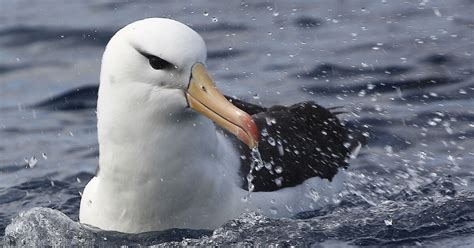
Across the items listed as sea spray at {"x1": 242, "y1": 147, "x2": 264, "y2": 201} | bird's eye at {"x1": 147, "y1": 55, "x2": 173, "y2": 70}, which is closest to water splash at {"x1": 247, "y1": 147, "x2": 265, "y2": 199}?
sea spray at {"x1": 242, "y1": 147, "x2": 264, "y2": 201}

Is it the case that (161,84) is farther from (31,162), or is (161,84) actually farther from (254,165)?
(31,162)

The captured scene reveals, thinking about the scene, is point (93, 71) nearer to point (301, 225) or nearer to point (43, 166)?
point (43, 166)

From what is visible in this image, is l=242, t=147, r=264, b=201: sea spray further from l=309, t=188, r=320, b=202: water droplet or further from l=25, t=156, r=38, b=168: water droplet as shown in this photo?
l=25, t=156, r=38, b=168: water droplet

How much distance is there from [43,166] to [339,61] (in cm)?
294

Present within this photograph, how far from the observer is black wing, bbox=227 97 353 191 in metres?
7.73

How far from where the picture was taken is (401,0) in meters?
12.3

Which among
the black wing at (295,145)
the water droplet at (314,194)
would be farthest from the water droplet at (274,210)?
the water droplet at (314,194)

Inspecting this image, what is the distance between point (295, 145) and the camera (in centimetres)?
817

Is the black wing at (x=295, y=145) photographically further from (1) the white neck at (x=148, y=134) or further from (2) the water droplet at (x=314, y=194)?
(1) the white neck at (x=148, y=134)

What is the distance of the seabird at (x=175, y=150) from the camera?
6.71 m

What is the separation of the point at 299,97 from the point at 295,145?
2241 mm

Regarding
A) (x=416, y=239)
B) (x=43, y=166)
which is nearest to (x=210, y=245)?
(x=416, y=239)

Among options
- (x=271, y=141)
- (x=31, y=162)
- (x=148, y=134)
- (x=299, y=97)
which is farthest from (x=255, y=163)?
(x=299, y=97)

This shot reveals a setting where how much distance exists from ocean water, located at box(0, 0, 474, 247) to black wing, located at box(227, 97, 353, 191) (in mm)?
206
